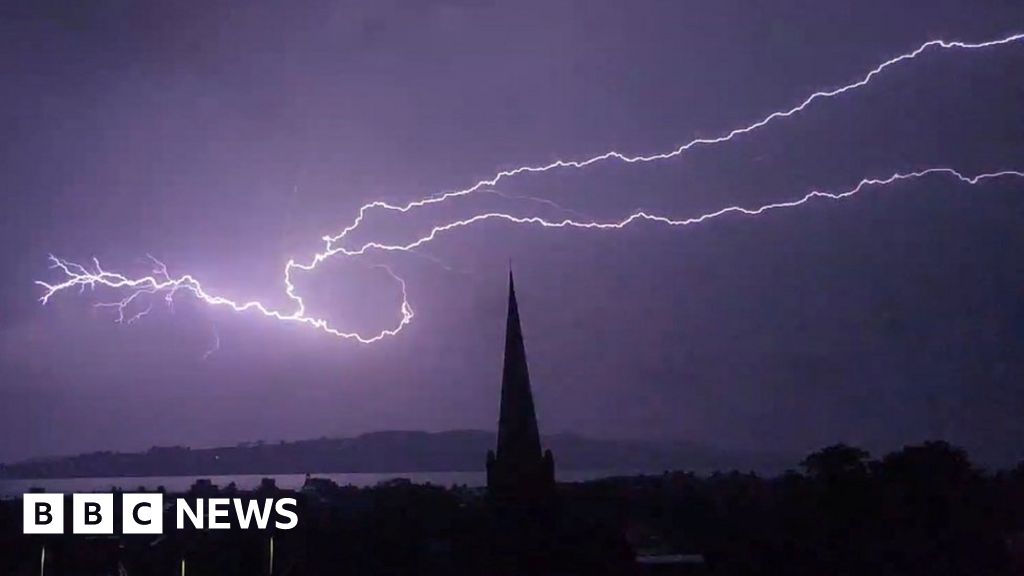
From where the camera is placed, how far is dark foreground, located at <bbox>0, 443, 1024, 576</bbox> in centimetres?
3114

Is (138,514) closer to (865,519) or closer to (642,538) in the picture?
(642,538)

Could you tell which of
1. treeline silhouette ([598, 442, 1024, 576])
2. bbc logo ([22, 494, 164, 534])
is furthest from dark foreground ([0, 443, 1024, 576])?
bbc logo ([22, 494, 164, 534])

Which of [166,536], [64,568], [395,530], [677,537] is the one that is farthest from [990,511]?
[64,568]

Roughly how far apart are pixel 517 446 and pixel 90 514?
2083 centimetres

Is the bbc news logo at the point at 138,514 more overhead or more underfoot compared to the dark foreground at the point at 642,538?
more overhead

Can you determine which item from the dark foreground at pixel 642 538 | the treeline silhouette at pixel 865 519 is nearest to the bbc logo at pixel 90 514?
the dark foreground at pixel 642 538

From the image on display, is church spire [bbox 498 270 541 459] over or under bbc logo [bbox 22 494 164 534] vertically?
over

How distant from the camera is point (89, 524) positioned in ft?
77.2

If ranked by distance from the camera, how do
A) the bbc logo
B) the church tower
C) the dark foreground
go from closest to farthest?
the bbc logo
the dark foreground
the church tower

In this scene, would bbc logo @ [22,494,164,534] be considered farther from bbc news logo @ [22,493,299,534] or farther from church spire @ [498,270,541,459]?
church spire @ [498,270,541,459]

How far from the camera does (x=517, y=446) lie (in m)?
42.3

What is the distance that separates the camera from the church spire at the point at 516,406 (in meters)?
42.4

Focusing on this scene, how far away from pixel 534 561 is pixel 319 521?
12621 millimetres

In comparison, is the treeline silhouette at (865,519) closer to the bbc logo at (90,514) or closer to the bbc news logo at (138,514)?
the bbc news logo at (138,514)
